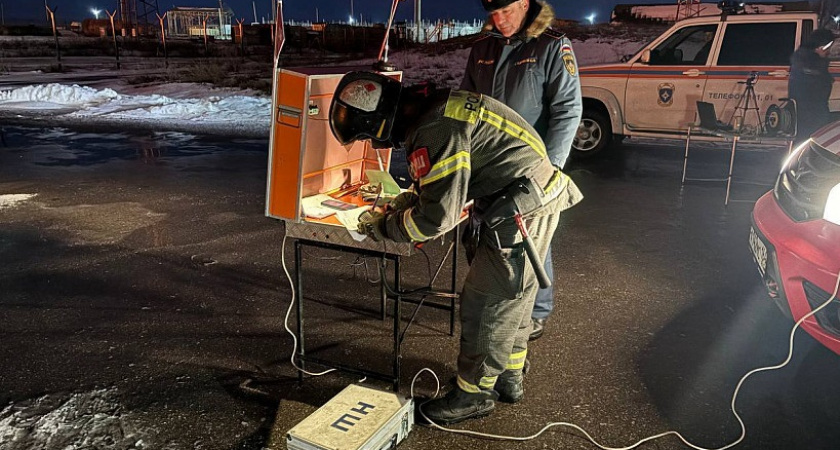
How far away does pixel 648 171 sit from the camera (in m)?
9.27

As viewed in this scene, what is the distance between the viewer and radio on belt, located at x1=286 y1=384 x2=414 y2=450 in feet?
8.69

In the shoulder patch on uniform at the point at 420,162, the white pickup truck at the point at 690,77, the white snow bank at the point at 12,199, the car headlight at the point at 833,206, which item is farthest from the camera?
the white pickup truck at the point at 690,77

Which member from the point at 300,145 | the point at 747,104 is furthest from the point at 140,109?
the point at 300,145

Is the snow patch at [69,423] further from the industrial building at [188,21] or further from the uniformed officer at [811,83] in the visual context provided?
the industrial building at [188,21]

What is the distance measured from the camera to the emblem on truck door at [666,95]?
924cm

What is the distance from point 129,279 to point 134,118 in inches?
429

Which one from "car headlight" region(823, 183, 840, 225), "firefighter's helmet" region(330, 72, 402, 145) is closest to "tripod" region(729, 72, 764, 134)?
"car headlight" region(823, 183, 840, 225)

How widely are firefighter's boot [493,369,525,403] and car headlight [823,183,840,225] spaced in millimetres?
1725

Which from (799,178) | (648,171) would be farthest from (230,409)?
(648,171)

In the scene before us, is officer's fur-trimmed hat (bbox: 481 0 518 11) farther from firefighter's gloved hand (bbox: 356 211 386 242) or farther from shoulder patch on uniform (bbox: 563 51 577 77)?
firefighter's gloved hand (bbox: 356 211 386 242)

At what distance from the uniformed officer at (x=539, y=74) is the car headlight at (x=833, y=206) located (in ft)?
4.32

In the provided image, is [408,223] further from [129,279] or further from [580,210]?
[580,210]

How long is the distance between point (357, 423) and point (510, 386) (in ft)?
3.01

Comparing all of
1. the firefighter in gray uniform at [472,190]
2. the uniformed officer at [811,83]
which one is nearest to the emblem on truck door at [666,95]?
the uniformed officer at [811,83]
